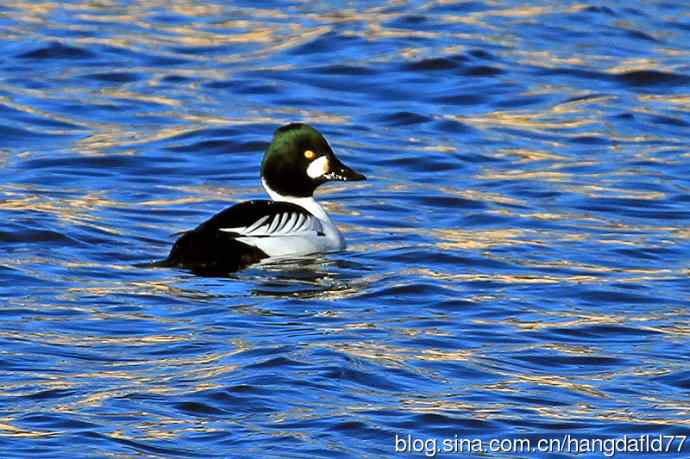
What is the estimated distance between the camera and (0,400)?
779 centimetres

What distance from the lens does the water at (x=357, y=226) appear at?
25.8 ft

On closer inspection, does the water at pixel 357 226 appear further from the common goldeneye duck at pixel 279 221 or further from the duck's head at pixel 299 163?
the duck's head at pixel 299 163

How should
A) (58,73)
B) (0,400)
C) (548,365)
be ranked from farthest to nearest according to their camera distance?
(58,73)
(548,365)
(0,400)

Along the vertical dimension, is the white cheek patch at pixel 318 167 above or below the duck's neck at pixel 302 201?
above

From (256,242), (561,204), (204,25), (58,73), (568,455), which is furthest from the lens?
(204,25)

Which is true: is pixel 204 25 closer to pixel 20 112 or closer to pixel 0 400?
pixel 20 112

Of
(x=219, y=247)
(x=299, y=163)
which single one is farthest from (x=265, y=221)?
(x=299, y=163)

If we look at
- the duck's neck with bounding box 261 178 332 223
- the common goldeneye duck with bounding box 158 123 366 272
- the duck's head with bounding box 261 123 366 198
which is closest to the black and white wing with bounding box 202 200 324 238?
the common goldeneye duck with bounding box 158 123 366 272

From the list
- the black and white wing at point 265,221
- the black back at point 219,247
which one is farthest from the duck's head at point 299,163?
the black back at point 219,247

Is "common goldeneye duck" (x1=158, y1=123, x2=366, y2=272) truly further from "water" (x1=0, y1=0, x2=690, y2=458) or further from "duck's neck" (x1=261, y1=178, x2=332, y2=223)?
"water" (x1=0, y1=0, x2=690, y2=458)

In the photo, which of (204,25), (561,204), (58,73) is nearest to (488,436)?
(561,204)

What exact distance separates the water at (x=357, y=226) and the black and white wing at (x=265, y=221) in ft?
0.84

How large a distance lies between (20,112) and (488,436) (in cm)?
888

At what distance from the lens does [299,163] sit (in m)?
12.4
